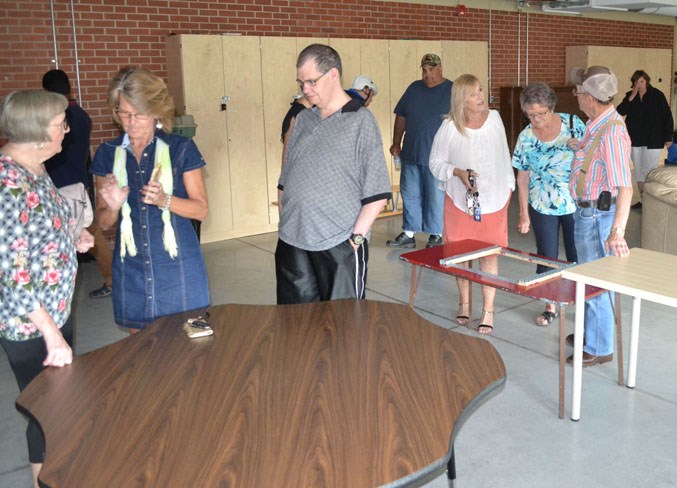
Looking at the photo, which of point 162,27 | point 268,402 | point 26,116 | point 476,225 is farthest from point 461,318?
point 162,27

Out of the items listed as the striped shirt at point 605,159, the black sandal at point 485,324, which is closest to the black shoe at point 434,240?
the black sandal at point 485,324

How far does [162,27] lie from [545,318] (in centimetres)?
477

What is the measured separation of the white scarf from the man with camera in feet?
6.44

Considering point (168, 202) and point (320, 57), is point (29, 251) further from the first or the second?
point (320, 57)

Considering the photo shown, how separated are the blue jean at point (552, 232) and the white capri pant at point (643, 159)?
194 inches

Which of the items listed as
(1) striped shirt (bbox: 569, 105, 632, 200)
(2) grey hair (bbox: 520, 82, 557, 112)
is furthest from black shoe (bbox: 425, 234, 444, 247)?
(1) striped shirt (bbox: 569, 105, 632, 200)

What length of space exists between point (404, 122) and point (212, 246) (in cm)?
229

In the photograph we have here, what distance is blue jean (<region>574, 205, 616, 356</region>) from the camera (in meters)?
3.56

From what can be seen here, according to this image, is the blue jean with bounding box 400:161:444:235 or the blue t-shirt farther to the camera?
the blue jean with bounding box 400:161:444:235

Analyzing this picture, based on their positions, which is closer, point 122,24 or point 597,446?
point 597,446

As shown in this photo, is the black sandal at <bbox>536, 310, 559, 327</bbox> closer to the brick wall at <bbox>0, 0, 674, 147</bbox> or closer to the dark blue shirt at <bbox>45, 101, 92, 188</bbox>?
the dark blue shirt at <bbox>45, 101, 92, 188</bbox>

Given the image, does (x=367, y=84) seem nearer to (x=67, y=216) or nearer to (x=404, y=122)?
(x=404, y=122)

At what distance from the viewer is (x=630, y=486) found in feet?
8.79

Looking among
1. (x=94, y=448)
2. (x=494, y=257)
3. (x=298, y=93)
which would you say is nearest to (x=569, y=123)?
(x=494, y=257)
